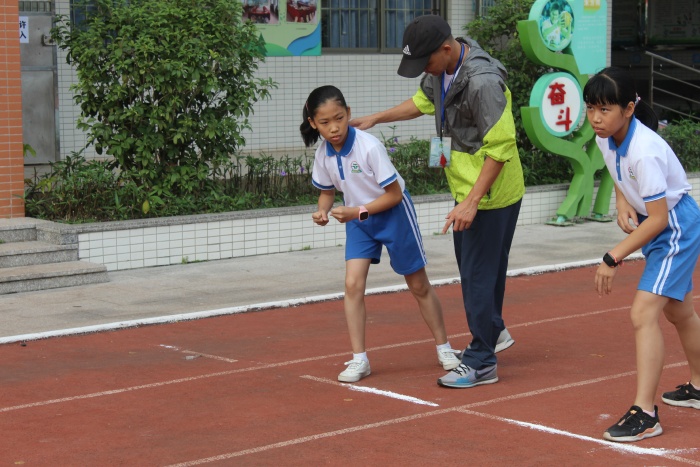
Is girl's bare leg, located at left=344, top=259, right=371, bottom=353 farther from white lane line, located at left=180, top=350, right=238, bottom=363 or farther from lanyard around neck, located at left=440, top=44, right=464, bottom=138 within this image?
white lane line, located at left=180, top=350, right=238, bottom=363

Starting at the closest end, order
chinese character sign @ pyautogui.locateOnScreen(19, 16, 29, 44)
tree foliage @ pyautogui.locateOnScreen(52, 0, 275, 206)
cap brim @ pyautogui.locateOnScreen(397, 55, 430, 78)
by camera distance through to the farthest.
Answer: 1. cap brim @ pyautogui.locateOnScreen(397, 55, 430, 78)
2. tree foliage @ pyautogui.locateOnScreen(52, 0, 275, 206)
3. chinese character sign @ pyautogui.locateOnScreen(19, 16, 29, 44)

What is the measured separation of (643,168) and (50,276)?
235 inches

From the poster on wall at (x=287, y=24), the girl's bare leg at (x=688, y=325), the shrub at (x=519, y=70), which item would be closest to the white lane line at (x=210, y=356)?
the girl's bare leg at (x=688, y=325)

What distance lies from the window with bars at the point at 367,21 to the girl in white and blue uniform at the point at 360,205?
36.3 ft

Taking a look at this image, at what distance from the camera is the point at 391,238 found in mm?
6988

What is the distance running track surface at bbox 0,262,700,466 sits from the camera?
5645mm

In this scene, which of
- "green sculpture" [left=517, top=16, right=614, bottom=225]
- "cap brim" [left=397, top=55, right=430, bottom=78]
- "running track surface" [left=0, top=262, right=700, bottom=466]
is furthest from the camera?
"green sculpture" [left=517, top=16, right=614, bottom=225]

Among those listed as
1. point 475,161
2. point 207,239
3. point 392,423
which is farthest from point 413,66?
point 207,239

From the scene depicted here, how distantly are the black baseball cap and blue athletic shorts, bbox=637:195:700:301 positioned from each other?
161 centimetres

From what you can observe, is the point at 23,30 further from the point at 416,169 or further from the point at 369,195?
the point at 369,195

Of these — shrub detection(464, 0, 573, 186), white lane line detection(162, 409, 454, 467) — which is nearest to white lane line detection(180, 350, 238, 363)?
white lane line detection(162, 409, 454, 467)

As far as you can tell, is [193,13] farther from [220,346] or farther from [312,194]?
[220,346]

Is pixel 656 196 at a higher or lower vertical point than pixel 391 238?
higher

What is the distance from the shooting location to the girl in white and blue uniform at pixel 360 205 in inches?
267
